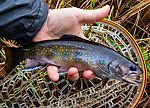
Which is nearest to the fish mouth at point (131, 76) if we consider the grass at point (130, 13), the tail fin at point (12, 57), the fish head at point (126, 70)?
the fish head at point (126, 70)

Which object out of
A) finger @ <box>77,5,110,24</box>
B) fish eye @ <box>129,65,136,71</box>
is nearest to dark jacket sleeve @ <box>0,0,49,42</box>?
finger @ <box>77,5,110,24</box>

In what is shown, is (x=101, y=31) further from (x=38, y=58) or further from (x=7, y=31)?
(x=7, y=31)

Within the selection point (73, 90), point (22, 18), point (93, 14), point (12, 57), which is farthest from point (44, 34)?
point (73, 90)

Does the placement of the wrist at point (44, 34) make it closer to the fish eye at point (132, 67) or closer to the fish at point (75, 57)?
the fish at point (75, 57)

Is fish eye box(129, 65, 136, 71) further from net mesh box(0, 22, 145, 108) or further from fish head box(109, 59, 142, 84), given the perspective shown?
net mesh box(0, 22, 145, 108)

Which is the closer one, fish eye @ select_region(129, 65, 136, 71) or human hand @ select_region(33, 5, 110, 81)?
fish eye @ select_region(129, 65, 136, 71)

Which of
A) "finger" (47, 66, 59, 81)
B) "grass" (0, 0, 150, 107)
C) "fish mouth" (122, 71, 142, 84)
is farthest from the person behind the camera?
"grass" (0, 0, 150, 107)

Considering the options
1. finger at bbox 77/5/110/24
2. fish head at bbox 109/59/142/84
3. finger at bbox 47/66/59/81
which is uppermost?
finger at bbox 77/5/110/24

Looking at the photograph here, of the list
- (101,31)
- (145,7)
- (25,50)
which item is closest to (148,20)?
(145,7)
